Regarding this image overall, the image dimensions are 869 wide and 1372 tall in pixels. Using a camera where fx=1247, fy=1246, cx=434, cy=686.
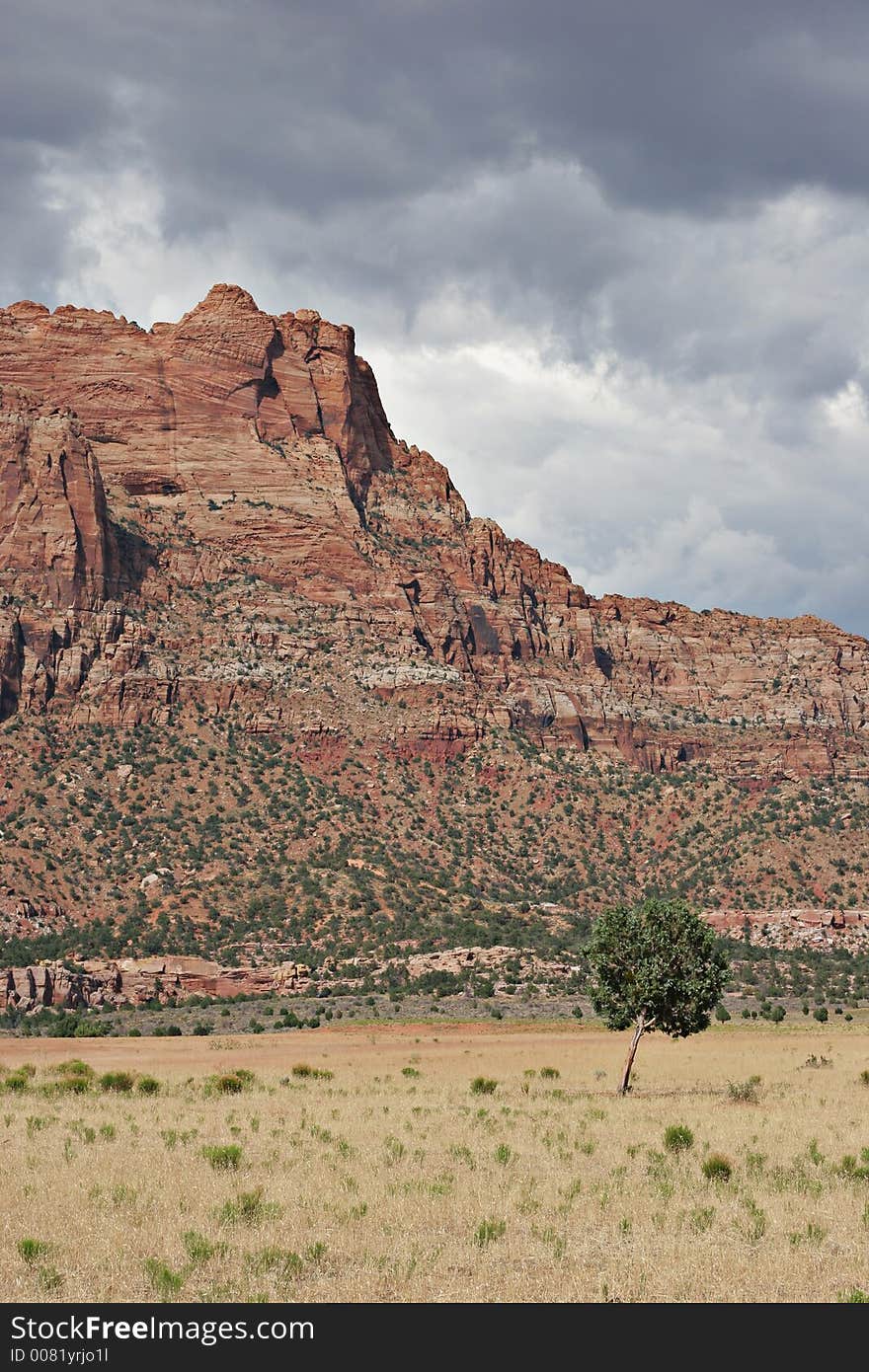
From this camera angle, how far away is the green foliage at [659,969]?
37.9 metres

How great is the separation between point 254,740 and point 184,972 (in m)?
33.4

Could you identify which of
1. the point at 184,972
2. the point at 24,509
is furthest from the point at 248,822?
the point at 24,509

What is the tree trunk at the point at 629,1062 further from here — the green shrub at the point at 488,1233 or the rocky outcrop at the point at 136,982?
the rocky outcrop at the point at 136,982

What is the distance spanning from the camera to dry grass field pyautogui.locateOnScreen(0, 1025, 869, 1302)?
45.0 feet

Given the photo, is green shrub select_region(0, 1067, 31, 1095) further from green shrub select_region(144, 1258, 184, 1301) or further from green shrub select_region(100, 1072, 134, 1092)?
green shrub select_region(144, 1258, 184, 1301)

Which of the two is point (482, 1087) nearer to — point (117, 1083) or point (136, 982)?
point (117, 1083)

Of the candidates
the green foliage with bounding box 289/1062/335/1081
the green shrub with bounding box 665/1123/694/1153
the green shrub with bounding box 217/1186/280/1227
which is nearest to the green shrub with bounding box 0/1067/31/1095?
the green foliage with bounding box 289/1062/335/1081

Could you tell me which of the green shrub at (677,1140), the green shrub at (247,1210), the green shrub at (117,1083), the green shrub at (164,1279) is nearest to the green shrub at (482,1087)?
the green shrub at (117,1083)

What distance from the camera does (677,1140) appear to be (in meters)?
24.2

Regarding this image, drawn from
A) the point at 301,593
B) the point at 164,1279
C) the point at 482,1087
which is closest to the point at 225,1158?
the point at 164,1279

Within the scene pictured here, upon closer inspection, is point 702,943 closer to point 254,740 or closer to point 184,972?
point 184,972

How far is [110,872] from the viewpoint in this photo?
86.9 meters

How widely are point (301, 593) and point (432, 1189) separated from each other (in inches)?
4083

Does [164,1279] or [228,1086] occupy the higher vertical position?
[164,1279]
